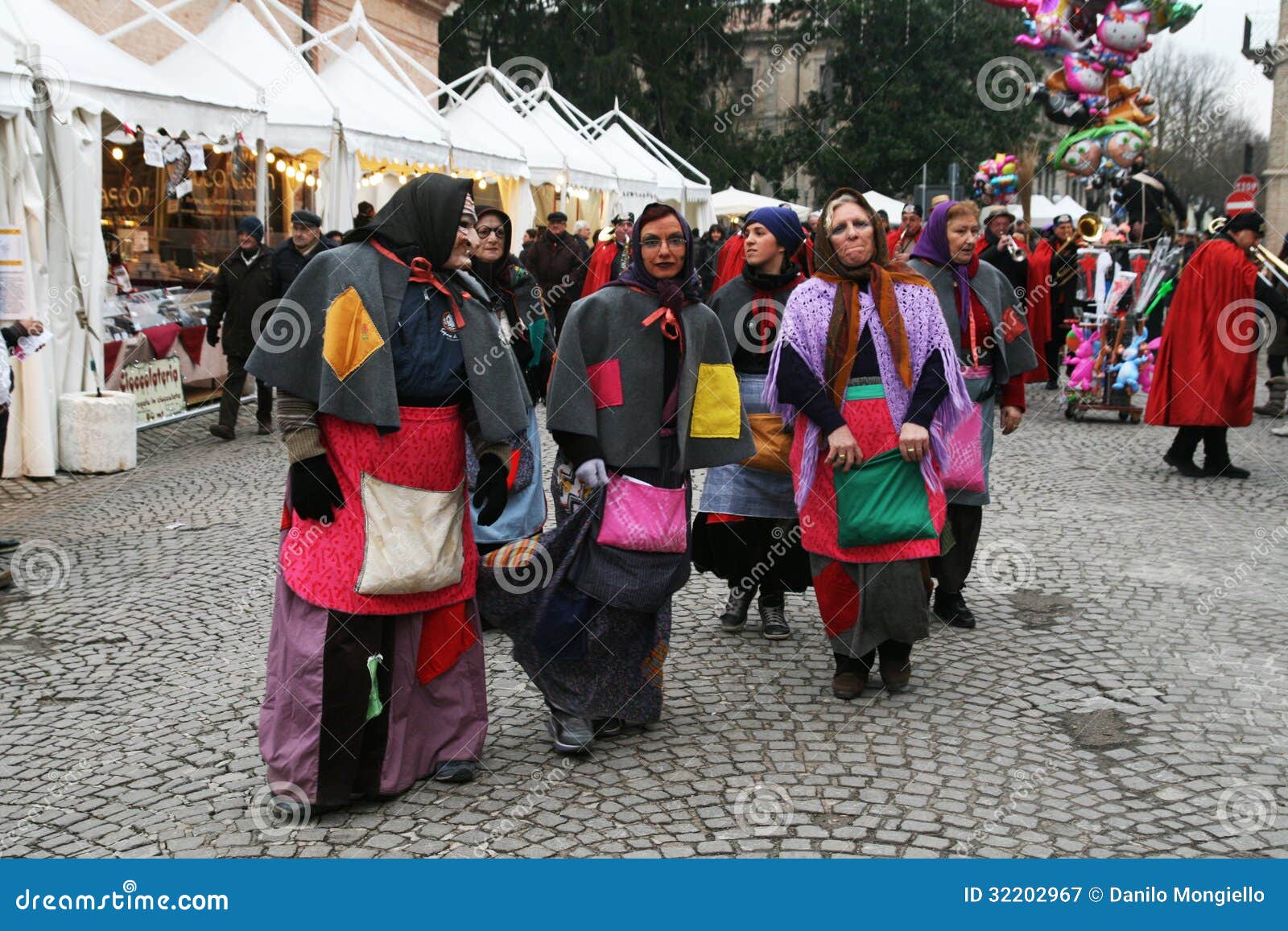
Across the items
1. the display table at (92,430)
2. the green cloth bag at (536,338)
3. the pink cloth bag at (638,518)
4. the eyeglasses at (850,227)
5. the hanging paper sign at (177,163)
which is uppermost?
the hanging paper sign at (177,163)

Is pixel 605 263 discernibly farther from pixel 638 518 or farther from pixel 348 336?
pixel 348 336

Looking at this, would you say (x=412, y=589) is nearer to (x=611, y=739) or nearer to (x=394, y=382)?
(x=394, y=382)

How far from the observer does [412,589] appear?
3.75 m

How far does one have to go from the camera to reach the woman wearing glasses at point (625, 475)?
13.8ft

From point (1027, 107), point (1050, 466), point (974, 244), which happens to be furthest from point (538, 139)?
point (1027, 107)

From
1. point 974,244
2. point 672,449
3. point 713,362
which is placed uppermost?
point 974,244

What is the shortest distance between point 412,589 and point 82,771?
1.34 meters

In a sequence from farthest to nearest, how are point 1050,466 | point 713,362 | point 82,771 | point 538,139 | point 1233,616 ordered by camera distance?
point 538,139 → point 1050,466 → point 1233,616 → point 713,362 → point 82,771

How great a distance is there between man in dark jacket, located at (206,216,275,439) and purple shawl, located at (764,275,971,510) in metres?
7.14

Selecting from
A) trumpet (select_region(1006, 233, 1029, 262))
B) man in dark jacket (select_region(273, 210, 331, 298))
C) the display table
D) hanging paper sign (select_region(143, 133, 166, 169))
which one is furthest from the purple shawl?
hanging paper sign (select_region(143, 133, 166, 169))

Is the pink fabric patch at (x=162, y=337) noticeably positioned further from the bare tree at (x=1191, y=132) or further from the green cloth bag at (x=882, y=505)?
the bare tree at (x=1191, y=132)

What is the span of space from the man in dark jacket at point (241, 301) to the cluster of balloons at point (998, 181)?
9.33 m

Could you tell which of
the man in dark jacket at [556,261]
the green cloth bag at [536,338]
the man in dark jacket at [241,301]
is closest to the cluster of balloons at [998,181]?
the man in dark jacket at [556,261]

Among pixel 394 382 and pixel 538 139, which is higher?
pixel 538 139
